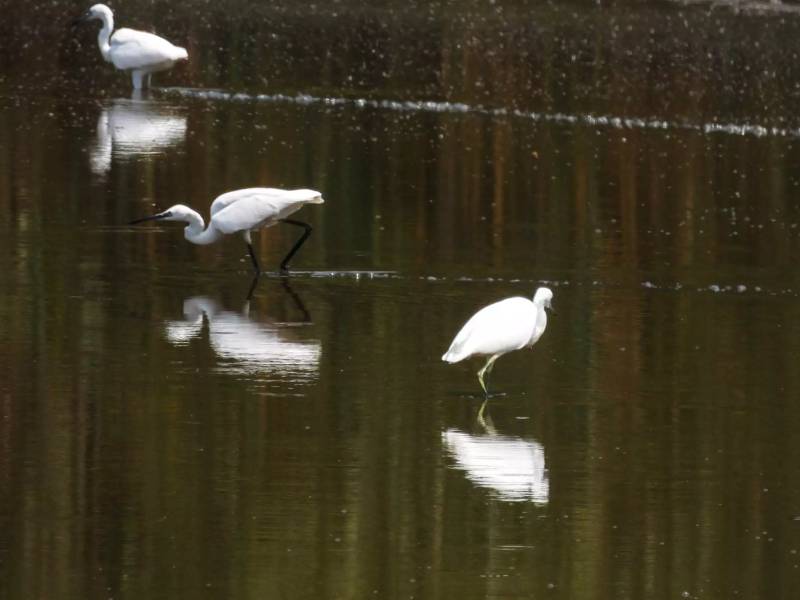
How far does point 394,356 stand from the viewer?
13.2m

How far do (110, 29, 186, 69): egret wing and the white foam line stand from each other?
2.09ft

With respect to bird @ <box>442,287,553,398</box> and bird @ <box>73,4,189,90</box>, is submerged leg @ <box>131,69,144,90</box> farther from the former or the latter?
bird @ <box>442,287,553,398</box>

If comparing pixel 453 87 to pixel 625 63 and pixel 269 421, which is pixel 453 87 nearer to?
pixel 625 63

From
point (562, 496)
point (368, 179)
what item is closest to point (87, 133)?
point (368, 179)

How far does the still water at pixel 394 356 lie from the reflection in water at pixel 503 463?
0.03 metres

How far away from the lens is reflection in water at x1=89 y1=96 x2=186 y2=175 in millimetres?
22625

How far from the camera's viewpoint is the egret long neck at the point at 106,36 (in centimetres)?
2977

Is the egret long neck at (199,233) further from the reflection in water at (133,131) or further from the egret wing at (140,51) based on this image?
the egret wing at (140,51)

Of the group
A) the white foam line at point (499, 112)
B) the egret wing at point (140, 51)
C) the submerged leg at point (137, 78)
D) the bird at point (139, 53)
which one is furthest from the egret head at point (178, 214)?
the submerged leg at point (137, 78)

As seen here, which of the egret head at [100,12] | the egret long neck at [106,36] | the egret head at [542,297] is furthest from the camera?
the egret head at [100,12]

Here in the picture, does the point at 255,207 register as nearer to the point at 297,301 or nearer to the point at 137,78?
the point at 297,301

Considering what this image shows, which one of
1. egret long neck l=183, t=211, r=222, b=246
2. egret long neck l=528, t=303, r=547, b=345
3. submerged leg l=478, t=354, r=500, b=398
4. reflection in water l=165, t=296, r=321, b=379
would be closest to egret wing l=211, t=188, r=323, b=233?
egret long neck l=183, t=211, r=222, b=246

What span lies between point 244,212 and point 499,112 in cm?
1345

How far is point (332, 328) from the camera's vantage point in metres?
14.1
